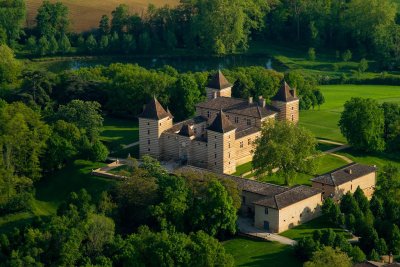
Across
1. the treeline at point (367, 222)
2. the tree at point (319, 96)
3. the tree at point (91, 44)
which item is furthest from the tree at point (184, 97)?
the tree at point (91, 44)

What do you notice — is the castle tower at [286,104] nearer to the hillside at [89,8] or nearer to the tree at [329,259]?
the tree at [329,259]

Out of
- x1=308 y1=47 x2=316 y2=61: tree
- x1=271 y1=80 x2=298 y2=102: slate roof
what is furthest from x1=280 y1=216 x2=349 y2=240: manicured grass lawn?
x1=308 y1=47 x2=316 y2=61: tree

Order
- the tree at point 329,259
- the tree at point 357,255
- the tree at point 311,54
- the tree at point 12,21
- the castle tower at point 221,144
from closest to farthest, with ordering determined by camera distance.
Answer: the tree at point 329,259
the tree at point 357,255
the castle tower at point 221,144
the tree at point 311,54
the tree at point 12,21

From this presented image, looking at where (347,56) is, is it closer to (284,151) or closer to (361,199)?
(284,151)

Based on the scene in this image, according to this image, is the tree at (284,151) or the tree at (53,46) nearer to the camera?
the tree at (284,151)

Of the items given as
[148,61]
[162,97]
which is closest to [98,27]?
[148,61]

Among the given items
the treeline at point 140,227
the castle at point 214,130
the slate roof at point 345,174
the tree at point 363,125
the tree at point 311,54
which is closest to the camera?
the treeline at point 140,227

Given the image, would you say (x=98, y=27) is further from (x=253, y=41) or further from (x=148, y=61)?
(x=253, y=41)
